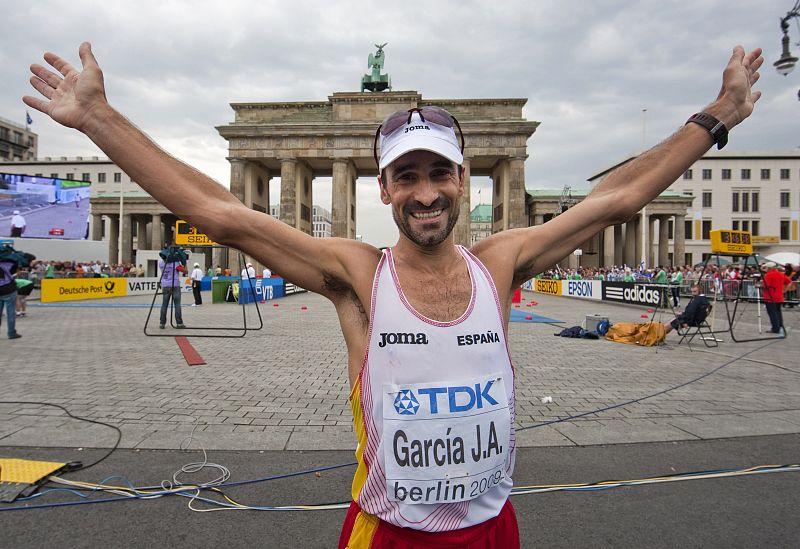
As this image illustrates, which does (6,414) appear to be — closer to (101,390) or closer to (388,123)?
(101,390)

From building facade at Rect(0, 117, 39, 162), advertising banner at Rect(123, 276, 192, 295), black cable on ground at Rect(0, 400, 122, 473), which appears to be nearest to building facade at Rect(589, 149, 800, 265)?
advertising banner at Rect(123, 276, 192, 295)

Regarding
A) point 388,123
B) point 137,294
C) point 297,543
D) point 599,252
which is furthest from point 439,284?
point 599,252

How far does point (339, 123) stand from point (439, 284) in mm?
47583

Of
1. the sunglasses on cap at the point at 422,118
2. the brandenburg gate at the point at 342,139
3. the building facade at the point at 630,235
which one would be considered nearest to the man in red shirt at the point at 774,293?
the sunglasses on cap at the point at 422,118

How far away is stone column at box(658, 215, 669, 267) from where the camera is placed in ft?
201

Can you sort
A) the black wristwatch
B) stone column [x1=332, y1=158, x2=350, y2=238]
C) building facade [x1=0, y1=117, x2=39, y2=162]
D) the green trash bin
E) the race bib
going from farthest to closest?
building facade [x1=0, y1=117, x2=39, y2=162] < stone column [x1=332, y1=158, x2=350, y2=238] < the green trash bin < the black wristwatch < the race bib

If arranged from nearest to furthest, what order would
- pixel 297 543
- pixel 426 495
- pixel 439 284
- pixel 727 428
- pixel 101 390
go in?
pixel 426 495
pixel 439 284
pixel 297 543
pixel 727 428
pixel 101 390

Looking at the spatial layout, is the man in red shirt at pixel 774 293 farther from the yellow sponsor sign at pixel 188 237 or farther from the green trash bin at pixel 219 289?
the green trash bin at pixel 219 289

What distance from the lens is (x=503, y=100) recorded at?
46.8 m

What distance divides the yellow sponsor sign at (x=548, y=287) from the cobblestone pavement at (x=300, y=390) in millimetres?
19548

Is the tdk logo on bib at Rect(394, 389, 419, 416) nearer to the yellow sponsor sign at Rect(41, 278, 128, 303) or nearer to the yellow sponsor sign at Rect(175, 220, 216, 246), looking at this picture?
the yellow sponsor sign at Rect(175, 220, 216, 246)

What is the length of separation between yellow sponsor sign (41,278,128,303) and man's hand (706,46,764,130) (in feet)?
77.5

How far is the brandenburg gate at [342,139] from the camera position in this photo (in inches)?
1812

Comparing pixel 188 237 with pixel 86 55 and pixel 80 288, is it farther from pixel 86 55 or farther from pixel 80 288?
pixel 80 288
